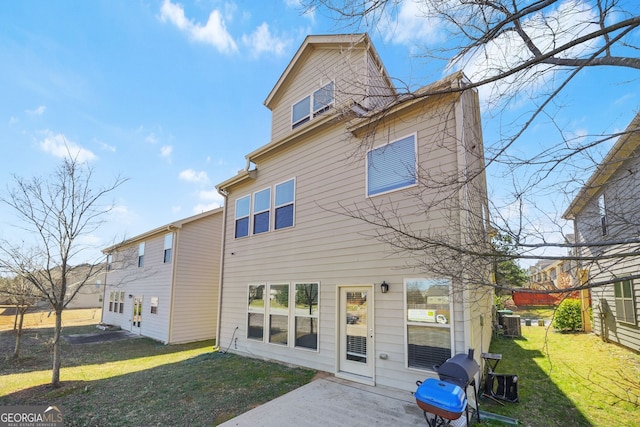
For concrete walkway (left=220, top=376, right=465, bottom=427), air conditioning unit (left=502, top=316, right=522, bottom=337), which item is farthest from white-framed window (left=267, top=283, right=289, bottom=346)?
air conditioning unit (left=502, top=316, right=522, bottom=337)

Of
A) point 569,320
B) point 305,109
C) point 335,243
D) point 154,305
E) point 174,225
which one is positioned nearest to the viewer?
point 335,243

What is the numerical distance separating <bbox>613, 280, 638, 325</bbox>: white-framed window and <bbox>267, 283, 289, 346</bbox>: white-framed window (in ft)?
29.0

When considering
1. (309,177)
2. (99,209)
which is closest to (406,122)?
(309,177)

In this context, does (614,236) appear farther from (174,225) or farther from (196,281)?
(196,281)

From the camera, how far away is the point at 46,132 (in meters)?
8.72

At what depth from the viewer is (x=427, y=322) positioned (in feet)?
17.6

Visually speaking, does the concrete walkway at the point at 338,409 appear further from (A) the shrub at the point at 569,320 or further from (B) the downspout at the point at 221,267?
(A) the shrub at the point at 569,320

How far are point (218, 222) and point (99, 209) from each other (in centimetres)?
703

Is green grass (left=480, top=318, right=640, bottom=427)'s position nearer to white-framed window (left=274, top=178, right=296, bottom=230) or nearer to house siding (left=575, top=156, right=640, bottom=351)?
house siding (left=575, top=156, right=640, bottom=351)

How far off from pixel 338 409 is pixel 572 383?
482cm

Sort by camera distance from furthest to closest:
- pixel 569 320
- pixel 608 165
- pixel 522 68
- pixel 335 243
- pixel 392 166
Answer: pixel 569 320 → pixel 335 243 → pixel 392 166 → pixel 608 165 → pixel 522 68

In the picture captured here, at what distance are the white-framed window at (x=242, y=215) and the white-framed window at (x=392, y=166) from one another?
4703mm

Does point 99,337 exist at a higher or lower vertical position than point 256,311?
lower

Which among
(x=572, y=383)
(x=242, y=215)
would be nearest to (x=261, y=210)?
(x=242, y=215)
